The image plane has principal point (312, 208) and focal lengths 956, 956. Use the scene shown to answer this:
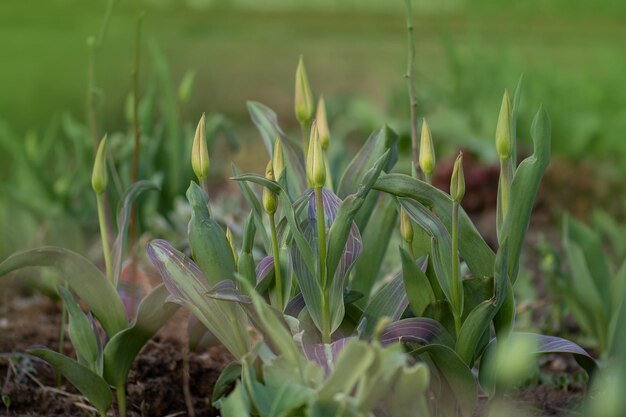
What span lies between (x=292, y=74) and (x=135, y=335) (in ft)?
15.6

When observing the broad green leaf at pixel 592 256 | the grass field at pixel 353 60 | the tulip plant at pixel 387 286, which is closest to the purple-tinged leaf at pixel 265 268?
the tulip plant at pixel 387 286

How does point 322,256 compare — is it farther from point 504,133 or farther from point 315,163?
point 504,133

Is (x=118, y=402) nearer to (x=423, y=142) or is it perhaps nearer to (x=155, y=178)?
(x=423, y=142)

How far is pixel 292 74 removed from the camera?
6297mm

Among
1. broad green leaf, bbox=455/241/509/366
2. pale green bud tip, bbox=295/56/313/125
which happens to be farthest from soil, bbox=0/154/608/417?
pale green bud tip, bbox=295/56/313/125

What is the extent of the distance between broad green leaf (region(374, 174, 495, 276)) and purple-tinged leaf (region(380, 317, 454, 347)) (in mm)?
128

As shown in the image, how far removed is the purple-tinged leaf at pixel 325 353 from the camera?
1.40 metres

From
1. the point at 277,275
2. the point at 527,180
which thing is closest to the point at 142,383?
the point at 277,275

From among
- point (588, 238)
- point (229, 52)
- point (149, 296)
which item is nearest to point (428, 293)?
point (149, 296)

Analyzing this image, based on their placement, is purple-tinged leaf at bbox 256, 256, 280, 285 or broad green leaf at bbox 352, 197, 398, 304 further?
broad green leaf at bbox 352, 197, 398, 304

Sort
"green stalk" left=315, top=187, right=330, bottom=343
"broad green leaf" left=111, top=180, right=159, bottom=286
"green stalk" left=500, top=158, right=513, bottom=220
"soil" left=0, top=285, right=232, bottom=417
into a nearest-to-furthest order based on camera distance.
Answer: "green stalk" left=315, top=187, right=330, bottom=343, "green stalk" left=500, top=158, right=513, bottom=220, "broad green leaf" left=111, top=180, right=159, bottom=286, "soil" left=0, top=285, right=232, bottom=417

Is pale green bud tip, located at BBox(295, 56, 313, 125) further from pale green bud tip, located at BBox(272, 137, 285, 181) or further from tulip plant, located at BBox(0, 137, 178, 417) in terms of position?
tulip plant, located at BBox(0, 137, 178, 417)

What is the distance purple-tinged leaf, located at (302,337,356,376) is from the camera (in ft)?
4.58

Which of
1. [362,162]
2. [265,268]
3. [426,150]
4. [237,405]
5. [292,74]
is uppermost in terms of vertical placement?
[426,150]
